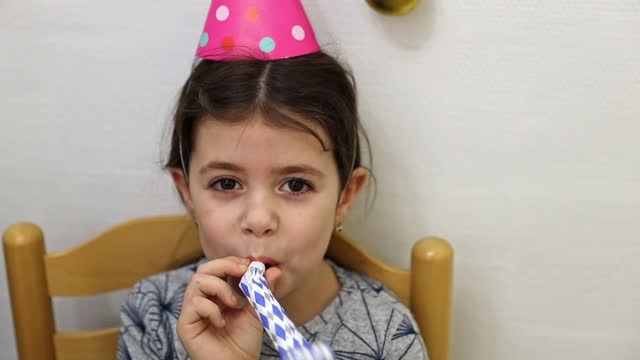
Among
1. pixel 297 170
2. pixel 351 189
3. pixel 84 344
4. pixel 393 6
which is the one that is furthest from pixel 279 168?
pixel 84 344

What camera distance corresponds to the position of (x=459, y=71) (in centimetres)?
88

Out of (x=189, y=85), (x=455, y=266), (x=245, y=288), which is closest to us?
(x=245, y=288)

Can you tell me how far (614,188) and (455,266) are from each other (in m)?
0.23

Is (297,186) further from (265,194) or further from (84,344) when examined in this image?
(84,344)

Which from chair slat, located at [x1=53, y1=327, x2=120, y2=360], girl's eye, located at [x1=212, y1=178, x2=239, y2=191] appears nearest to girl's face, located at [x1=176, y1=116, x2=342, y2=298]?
girl's eye, located at [x1=212, y1=178, x2=239, y2=191]

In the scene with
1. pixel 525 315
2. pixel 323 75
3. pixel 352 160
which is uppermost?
pixel 323 75

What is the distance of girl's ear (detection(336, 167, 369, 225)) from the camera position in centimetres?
85

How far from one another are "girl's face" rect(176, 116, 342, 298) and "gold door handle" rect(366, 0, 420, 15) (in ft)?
0.60

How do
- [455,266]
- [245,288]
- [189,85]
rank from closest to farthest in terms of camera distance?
[245,288], [189,85], [455,266]

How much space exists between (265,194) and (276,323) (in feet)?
0.54

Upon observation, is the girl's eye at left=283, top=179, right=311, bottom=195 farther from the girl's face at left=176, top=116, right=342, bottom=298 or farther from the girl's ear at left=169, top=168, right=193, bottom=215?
the girl's ear at left=169, top=168, right=193, bottom=215

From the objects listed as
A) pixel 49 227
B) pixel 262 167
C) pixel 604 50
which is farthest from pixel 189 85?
pixel 604 50

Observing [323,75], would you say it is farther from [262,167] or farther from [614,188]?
[614,188]

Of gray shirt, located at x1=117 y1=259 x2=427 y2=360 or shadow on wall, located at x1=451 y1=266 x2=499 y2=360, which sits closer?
gray shirt, located at x1=117 y1=259 x2=427 y2=360
